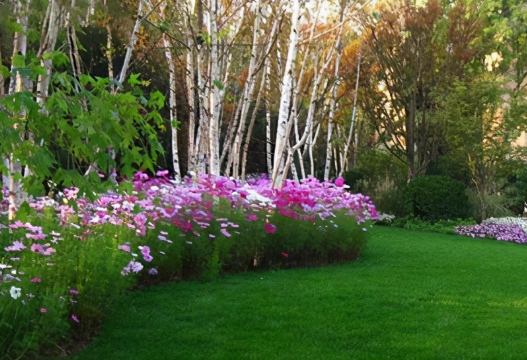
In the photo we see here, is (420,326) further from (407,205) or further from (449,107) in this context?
(449,107)

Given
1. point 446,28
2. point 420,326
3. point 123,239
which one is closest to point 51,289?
point 123,239

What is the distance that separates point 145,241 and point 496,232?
11025 mm

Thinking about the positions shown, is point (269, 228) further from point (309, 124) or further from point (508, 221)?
point (508, 221)

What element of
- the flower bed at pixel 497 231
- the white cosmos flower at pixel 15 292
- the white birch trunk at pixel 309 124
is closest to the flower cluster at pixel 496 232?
the flower bed at pixel 497 231

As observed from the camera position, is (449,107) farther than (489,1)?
No

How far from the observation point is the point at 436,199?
16781 mm

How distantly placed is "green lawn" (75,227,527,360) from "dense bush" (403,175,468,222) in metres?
8.20

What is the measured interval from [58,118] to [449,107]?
55.4 feet

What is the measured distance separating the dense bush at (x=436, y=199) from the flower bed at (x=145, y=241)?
23.0 ft

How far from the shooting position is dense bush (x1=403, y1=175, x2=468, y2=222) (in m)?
16.8

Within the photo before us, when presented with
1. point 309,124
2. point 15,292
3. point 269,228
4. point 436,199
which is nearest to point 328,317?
point 269,228

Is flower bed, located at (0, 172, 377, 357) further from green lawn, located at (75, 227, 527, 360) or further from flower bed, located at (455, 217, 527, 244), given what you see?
flower bed, located at (455, 217, 527, 244)

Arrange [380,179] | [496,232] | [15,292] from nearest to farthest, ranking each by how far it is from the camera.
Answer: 1. [15,292]
2. [496,232]
3. [380,179]

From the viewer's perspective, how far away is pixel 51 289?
4684mm
